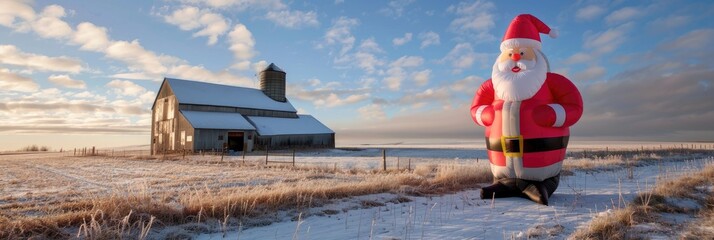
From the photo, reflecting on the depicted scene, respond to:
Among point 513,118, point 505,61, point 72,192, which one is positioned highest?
point 505,61

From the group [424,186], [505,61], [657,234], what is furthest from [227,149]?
[657,234]

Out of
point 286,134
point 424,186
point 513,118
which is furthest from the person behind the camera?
point 286,134

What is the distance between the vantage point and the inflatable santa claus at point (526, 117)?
782 centimetres

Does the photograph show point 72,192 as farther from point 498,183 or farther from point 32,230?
point 498,183

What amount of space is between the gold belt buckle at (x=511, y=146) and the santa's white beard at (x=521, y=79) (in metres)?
0.82

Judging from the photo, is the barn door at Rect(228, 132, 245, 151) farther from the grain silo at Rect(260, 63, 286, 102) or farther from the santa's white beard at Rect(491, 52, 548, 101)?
Answer: the santa's white beard at Rect(491, 52, 548, 101)

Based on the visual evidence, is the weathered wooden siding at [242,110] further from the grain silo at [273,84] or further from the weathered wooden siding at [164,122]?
the grain silo at [273,84]

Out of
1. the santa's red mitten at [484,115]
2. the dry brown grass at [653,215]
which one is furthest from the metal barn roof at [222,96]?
the dry brown grass at [653,215]

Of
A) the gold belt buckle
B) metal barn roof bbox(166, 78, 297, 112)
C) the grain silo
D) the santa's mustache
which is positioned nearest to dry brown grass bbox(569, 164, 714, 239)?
the gold belt buckle

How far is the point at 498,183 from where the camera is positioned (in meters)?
8.34

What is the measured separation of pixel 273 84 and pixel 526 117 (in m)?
40.7

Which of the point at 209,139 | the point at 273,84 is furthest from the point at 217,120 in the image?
the point at 273,84

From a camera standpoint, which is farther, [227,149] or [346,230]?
[227,149]

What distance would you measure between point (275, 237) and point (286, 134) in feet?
111
